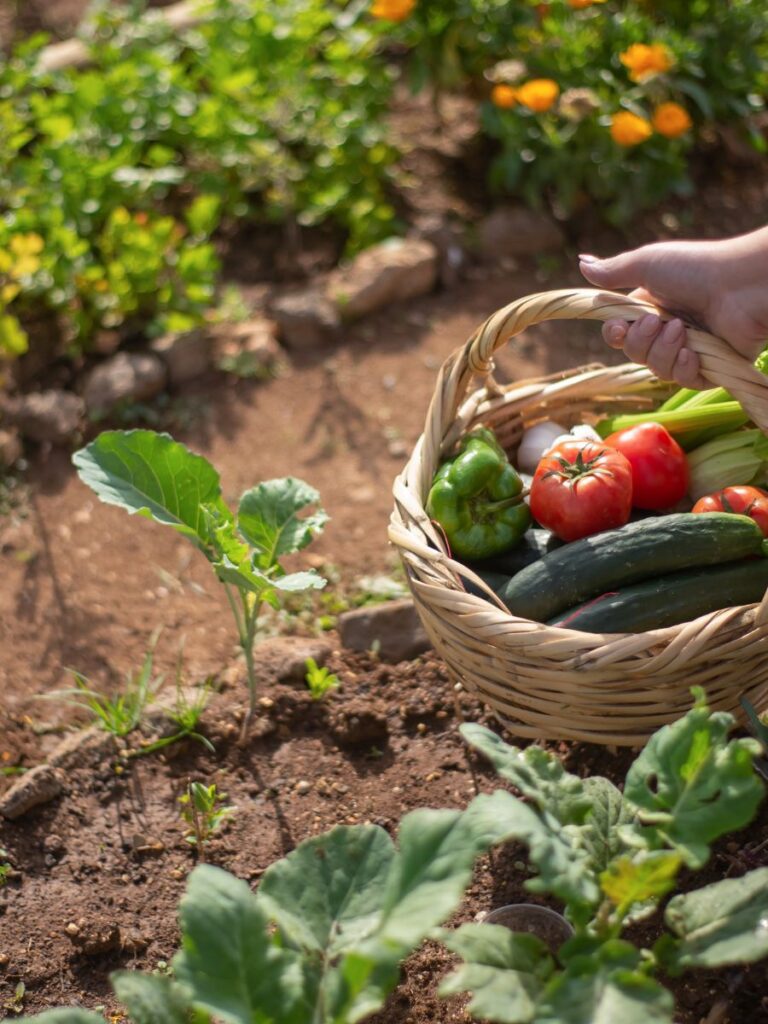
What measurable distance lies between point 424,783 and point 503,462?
32.7 inches

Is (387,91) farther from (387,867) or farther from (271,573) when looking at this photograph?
(387,867)

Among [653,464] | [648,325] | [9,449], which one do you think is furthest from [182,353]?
[648,325]

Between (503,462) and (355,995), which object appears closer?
(355,995)

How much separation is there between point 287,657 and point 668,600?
1.17 meters

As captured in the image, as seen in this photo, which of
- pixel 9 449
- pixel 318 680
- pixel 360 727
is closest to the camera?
pixel 360 727

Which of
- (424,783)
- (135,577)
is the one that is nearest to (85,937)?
(424,783)

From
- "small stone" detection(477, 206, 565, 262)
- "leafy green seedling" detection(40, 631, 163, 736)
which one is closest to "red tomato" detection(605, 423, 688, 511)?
"leafy green seedling" detection(40, 631, 163, 736)

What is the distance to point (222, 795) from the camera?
2.71 m

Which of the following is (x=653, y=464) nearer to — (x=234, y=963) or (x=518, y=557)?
(x=518, y=557)

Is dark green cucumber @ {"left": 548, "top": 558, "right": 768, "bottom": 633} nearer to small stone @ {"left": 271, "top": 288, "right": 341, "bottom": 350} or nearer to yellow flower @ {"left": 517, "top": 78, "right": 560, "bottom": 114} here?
small stone @ {"left": 271, "top": 288, "right": 341, "bottom": 350}

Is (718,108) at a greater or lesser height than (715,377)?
lesser

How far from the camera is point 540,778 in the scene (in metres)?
1.87

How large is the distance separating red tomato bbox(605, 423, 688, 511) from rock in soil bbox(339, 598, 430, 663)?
78 centimetres

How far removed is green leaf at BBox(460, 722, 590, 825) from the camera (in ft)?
5.92
